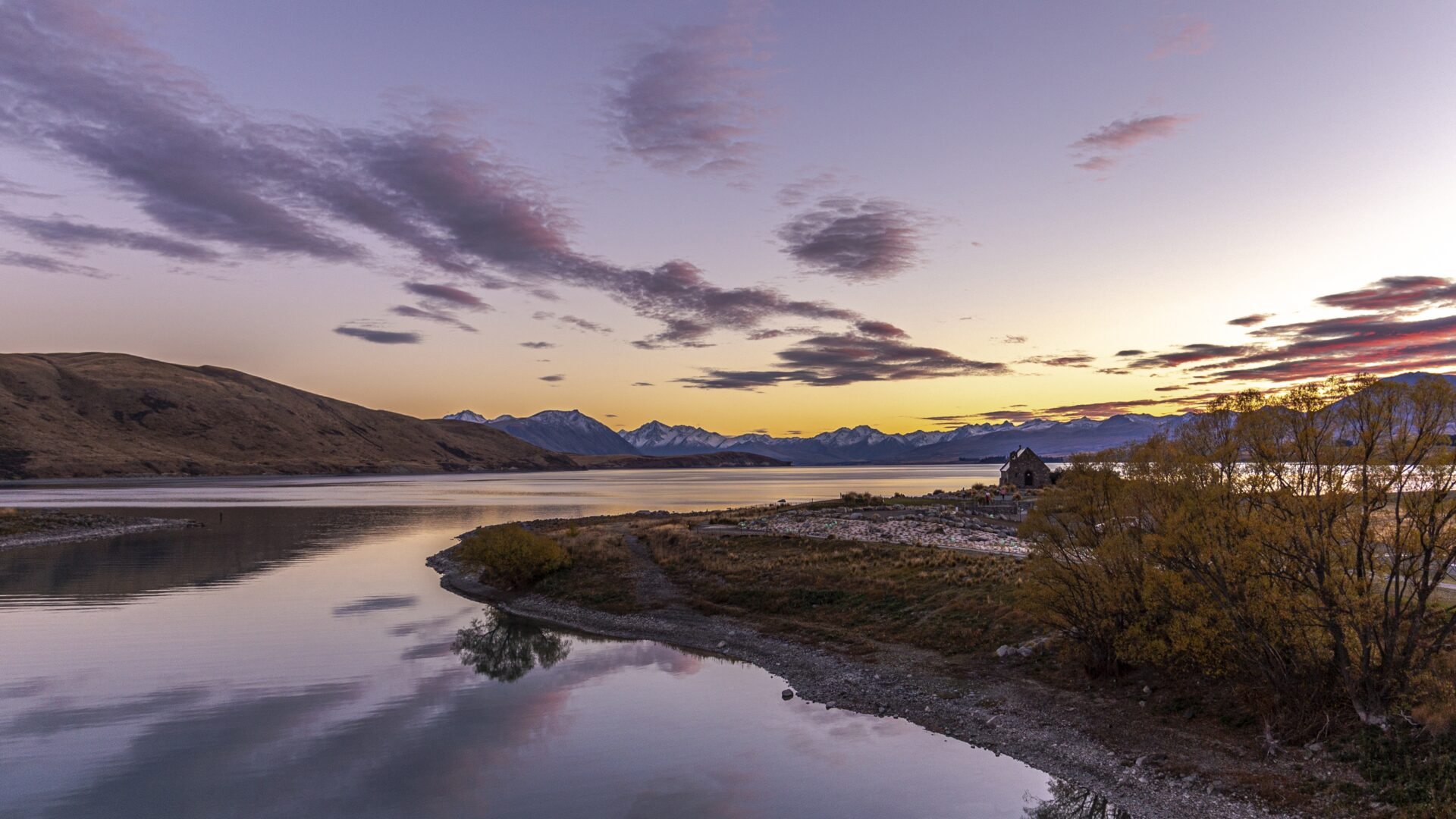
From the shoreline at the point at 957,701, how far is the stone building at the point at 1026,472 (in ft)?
241

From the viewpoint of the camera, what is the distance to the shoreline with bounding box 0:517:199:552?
71188 mm

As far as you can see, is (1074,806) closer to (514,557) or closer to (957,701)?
(957,701)

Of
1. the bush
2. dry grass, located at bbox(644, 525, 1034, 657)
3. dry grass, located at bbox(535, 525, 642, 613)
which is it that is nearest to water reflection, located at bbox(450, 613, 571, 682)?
dry grass, located at bbox(535, 525, 642, 613)

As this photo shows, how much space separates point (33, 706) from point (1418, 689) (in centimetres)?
4391

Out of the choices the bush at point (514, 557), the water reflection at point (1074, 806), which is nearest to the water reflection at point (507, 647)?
the bush at point (514, 557)

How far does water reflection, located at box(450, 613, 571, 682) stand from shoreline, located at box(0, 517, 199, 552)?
5930 cm

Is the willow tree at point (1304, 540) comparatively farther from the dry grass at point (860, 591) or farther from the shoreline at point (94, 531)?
the shoreline at point (94, 531)

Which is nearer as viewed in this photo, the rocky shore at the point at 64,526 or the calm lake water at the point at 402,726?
the calm lake water at the point at 402,726

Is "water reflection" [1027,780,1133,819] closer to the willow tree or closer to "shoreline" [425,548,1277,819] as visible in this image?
"shoreline" [425,548,1277,819]

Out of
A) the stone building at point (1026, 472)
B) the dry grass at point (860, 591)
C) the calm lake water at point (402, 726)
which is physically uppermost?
the stone building at point (1026, 472)

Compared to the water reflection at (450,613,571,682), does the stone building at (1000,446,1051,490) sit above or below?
above

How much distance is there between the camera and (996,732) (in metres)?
23.4

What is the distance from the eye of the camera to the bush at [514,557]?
51781 mm

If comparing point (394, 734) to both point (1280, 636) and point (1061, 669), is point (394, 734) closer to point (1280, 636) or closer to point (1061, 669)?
point (1061, 669)
